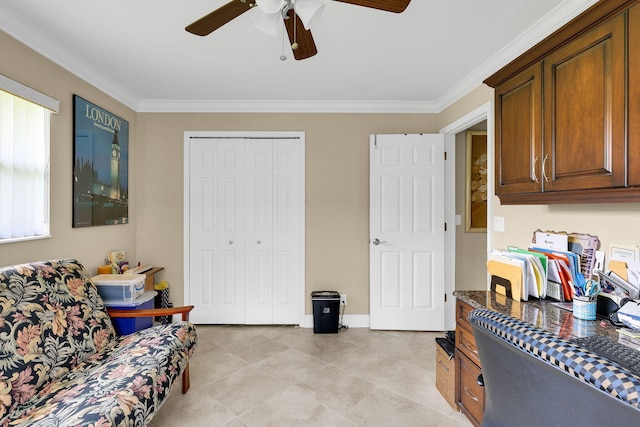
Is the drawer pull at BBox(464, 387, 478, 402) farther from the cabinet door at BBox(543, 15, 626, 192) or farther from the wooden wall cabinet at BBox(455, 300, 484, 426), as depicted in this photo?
the cabinet door at BBox(543, 15, 626, 192)

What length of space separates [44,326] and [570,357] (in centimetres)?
226

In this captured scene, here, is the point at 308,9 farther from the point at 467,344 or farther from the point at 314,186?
the point at 314,186

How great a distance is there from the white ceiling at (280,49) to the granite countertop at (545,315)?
1.68 m

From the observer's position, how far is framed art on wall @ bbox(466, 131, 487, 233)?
3400 mm

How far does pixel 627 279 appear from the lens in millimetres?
1422

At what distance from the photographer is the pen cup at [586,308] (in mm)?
1425

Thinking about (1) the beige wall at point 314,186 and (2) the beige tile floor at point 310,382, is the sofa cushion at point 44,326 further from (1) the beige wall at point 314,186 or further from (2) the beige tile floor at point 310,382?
(1) the beige wall at point 314,186

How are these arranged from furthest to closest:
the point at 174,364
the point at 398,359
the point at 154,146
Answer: the point at 154,146
the point at 398,359
the point at 174,364

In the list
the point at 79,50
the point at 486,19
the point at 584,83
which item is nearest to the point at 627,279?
the point at 584,83

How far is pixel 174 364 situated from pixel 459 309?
1787 millimetres

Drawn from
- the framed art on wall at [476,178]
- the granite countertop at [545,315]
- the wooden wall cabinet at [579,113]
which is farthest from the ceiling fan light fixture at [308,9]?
the framed art on wall at [476,178]

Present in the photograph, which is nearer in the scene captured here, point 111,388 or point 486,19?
point 111,388

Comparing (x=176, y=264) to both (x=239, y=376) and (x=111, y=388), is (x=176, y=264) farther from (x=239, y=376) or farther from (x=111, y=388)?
(x=111, y=388)

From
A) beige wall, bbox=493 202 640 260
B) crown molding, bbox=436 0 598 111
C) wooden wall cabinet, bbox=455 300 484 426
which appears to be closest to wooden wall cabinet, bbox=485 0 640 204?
beige wall, bbox=493 202 640 260
